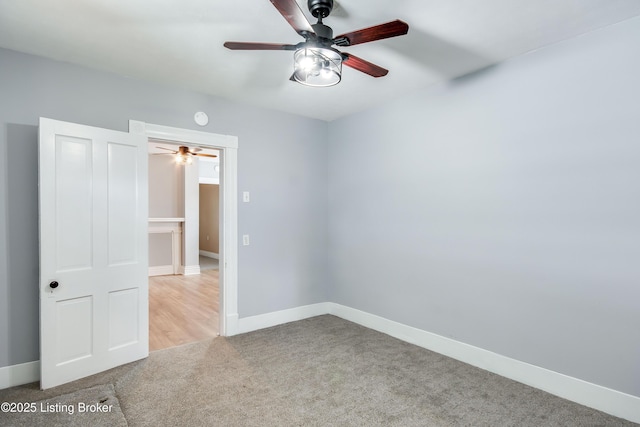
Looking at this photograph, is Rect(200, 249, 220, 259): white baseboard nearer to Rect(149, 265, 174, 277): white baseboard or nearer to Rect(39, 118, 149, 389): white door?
Rect(149, 265, 174, 277): white baseboard

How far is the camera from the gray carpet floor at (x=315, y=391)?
222cm

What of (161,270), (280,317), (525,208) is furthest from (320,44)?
(161,270)

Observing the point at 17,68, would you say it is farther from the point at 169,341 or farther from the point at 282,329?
the point at 282,329

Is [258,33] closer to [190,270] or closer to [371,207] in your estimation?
[371,207]

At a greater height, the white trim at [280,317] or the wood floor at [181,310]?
the white trim at [280,317]

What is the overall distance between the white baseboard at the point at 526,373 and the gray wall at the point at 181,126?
1.31 metres

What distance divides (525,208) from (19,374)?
4.23 metres

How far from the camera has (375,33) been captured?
179cm

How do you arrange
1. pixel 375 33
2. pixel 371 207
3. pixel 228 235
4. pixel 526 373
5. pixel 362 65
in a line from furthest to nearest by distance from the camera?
1. pixel 371 207
2. pixel 228 235
3. pixel 526 373
4. pixel 362 65
5. pixel 375 33

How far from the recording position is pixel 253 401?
7.93 feet

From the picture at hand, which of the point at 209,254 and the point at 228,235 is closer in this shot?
the point at 228,235

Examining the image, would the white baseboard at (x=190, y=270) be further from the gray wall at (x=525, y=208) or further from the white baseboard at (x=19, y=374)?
the gray wall at (x=525, y=208)

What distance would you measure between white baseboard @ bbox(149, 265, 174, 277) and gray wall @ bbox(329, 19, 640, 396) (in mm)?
5179

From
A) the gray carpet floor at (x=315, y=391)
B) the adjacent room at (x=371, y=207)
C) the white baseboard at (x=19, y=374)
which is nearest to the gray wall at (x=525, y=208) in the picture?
the adjacent room at (x=371, y=207)
